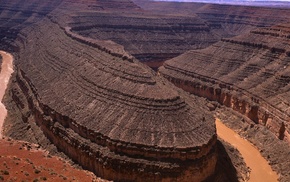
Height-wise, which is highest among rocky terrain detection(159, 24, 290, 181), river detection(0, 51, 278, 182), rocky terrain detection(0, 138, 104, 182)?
rocky terrain detection(0, 138, 104, 182)

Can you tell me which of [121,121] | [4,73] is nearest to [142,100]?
[121,121]

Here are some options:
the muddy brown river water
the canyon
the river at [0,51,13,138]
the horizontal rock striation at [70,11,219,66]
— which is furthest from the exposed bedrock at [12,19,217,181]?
the horizontal rock striation at [70,11,219,66]

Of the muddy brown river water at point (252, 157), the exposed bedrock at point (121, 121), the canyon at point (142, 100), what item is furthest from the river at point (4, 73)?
the muddy brown river water at point (252, 157)

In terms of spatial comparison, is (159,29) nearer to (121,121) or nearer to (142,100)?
(142,100)

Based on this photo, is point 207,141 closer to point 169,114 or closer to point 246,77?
point 169,114

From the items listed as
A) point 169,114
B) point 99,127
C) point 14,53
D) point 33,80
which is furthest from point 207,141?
point 14,53

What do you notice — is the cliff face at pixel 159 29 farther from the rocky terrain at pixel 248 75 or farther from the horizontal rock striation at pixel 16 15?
the horizontal rock striation at pixel 16 15

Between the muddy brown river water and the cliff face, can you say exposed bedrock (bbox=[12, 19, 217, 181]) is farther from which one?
the cliff face

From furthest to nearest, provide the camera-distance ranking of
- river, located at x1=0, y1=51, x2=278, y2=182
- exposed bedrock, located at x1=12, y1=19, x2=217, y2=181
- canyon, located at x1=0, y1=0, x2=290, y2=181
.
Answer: river, located at x1=0, y1=51, x2=278, y2=182 → canyon, located at x1=0, y1=0, x2=290, y2=181 → exposed bedrock, located at x1=12, y1=19, x2=217, y2=181
